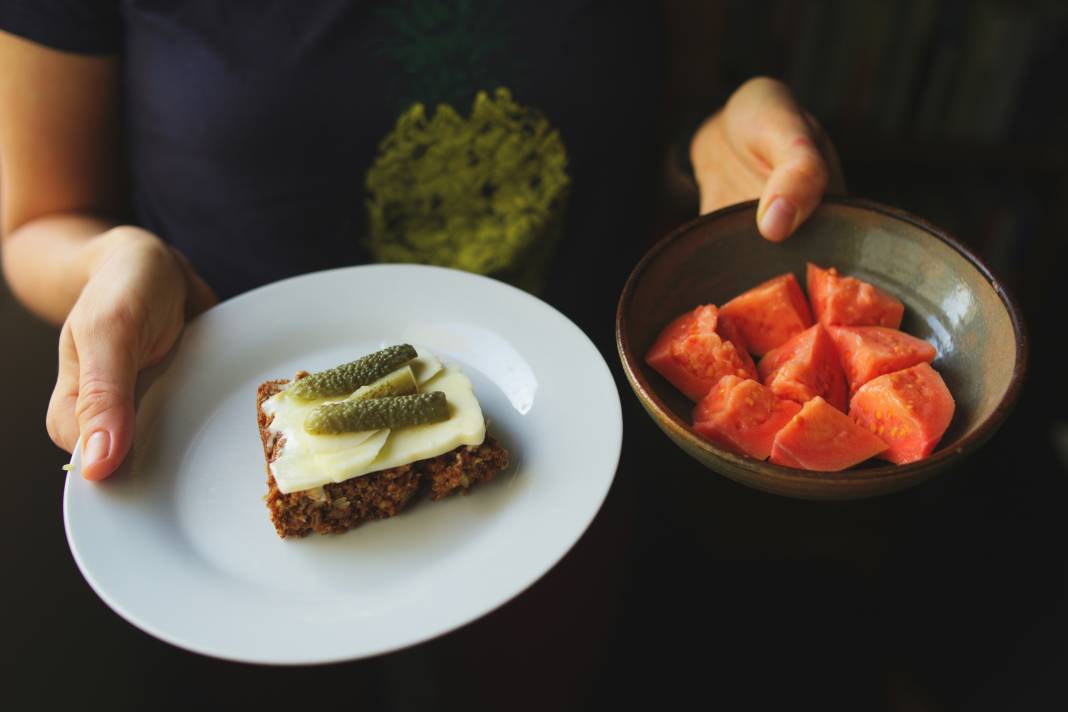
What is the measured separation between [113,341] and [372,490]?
0.39 meters

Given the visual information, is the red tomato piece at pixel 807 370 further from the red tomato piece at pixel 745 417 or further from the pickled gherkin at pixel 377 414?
the pickled gherkin at pixel 377 414

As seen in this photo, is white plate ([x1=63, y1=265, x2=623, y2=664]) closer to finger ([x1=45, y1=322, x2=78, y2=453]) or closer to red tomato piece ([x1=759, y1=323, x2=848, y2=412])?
finger ([x1=45, y1=322, x2=78, y2=453])

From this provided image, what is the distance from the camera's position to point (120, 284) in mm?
1084

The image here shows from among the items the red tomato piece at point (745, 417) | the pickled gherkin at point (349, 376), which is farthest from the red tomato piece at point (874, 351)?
the pickled gherkin at point (349, 376)

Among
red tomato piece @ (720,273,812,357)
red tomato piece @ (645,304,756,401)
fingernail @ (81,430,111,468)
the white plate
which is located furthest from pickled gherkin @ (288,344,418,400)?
red tomato piece @ (720,273,812,357)

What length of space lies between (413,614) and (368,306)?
542 mm

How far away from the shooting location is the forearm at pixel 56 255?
4.16 feet

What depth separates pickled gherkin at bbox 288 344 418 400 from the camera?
1.04m

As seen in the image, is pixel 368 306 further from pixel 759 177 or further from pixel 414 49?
pixel 759 177

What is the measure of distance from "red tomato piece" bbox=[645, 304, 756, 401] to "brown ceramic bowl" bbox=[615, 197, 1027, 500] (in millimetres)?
23

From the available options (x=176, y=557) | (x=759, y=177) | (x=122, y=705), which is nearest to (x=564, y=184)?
(x=759, y=177)

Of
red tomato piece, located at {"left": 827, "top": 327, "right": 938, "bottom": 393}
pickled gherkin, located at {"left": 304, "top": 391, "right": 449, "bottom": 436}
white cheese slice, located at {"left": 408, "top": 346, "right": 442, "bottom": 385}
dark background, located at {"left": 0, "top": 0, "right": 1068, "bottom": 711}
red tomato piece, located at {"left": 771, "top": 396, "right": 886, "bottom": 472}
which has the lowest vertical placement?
dark background, located at {"left": 0, "top": 0, "right": 1068, "bottom": 711}

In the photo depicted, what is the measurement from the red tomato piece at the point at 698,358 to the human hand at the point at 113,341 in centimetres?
69

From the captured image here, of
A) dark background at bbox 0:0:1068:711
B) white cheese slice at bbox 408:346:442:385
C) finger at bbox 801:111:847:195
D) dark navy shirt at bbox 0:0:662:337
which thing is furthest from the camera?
dark background at bbox 0:0:1068:711
